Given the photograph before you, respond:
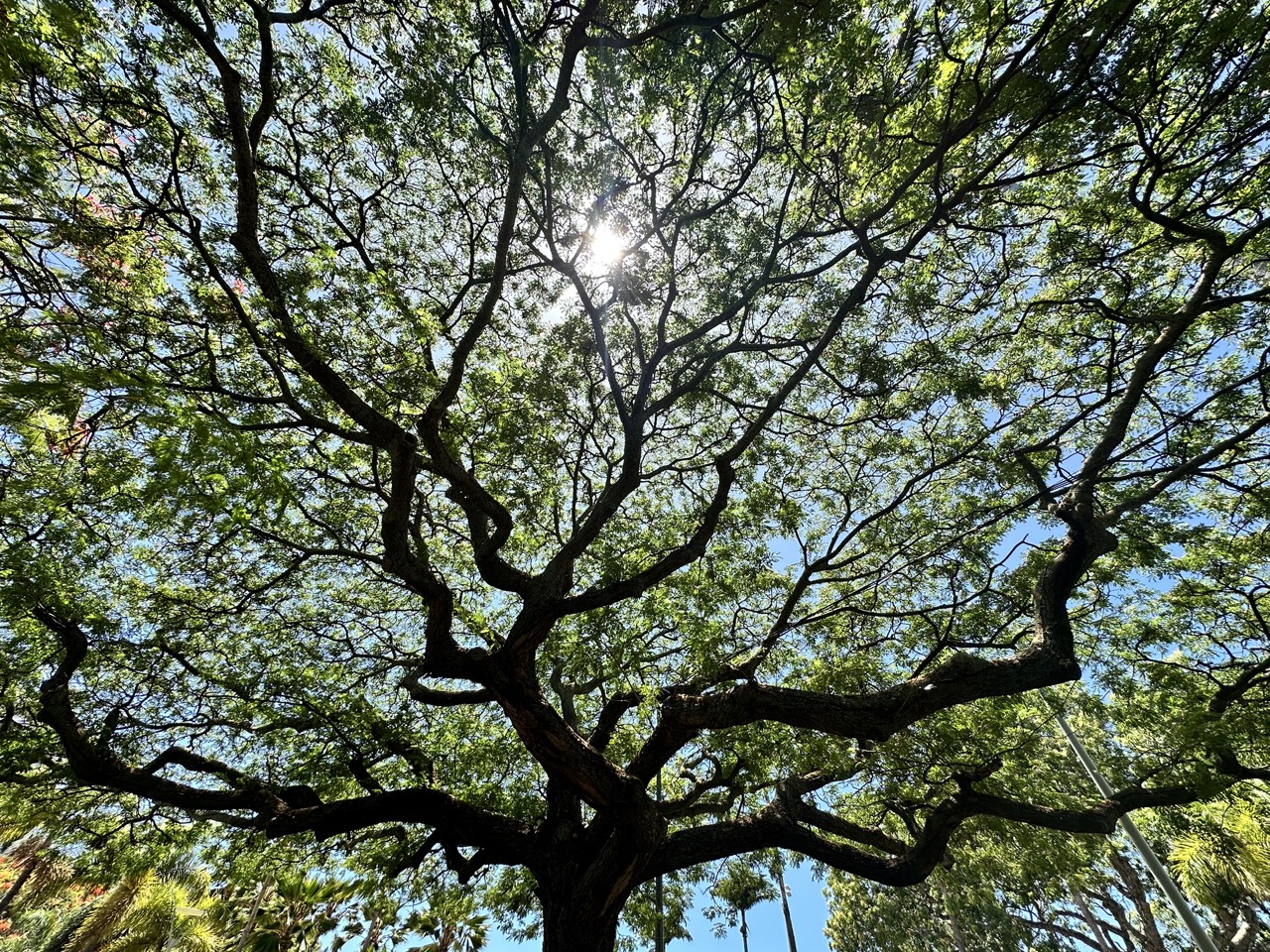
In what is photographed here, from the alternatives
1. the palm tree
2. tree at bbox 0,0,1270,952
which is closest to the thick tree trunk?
tree at bbox 0,0,1270,952

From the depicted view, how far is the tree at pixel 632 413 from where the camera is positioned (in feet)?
14.5

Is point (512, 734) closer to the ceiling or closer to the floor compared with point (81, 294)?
closer to the floor

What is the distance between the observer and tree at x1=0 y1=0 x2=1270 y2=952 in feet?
14.5

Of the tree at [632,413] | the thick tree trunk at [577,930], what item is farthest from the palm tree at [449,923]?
the thick tree trunk at [577,930]

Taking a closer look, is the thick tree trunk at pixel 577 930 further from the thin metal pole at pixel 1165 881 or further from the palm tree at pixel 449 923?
the thin metal pole at pixel 1165 881

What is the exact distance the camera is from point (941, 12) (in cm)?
429

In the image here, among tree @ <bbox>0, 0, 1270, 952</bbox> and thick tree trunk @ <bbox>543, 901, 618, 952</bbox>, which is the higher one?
tree @ <bbox>0, 0, 1270, 952</bbox>

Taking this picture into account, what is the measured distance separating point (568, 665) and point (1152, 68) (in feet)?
28.0

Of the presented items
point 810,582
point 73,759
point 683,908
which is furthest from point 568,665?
point 683,908

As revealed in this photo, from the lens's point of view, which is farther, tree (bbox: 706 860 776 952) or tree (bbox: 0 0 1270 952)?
tree (bbox: 706 860 776 952)

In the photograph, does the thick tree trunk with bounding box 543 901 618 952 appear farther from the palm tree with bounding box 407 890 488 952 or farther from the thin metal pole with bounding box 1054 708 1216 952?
the thin metal pole with bounding box 1054 708 1216 952

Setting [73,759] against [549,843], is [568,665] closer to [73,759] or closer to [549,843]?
[549,843]

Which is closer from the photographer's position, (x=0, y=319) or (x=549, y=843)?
(x=0, y=319)

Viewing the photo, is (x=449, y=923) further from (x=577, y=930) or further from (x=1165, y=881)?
(x=1165, y=881)
